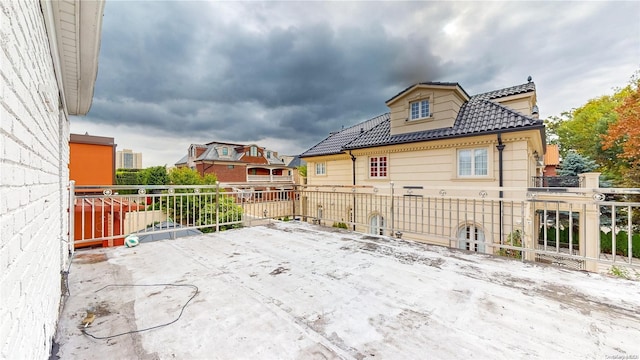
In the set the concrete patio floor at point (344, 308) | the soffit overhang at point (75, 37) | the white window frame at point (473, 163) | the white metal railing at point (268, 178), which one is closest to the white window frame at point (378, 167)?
the white window frame at point (473, 163)

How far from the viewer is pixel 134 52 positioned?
8500mm

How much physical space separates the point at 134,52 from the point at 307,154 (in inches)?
308

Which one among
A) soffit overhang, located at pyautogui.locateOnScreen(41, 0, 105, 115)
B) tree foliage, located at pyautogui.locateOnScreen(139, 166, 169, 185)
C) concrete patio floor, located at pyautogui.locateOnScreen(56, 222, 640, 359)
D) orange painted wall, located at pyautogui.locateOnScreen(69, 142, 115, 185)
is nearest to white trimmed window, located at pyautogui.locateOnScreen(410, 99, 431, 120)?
concrete patio floor, located at pyautogui.locateOnScreen(56, 222, 640, 359)

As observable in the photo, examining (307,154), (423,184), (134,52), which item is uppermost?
(134,52)

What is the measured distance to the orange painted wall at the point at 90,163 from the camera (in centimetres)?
970

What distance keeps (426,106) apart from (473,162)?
8.76 feet

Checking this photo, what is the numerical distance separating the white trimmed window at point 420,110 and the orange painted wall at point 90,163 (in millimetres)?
12807

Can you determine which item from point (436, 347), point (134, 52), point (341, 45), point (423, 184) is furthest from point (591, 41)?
point (134, 52)

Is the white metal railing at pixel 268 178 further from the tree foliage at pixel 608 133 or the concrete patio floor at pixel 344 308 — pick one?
the tree foliage at pixel 608 133

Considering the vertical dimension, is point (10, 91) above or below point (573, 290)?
above

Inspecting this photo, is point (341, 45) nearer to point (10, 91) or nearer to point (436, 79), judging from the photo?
point (436, 79)

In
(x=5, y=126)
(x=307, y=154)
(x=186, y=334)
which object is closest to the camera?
(x=5, y=126)

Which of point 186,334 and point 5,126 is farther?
point 186,334

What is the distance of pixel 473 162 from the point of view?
25.3 ft
